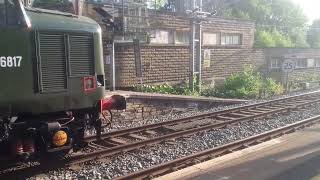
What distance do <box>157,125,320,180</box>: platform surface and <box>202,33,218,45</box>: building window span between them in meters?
13.5

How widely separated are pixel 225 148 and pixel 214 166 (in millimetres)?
1469

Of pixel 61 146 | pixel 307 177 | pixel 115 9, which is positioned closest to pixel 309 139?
pixel 307 177

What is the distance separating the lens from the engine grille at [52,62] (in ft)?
23.1

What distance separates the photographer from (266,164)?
873cm

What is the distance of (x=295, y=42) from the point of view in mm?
44969

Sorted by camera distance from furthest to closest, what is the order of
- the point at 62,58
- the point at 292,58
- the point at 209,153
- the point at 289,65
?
the point at 292,58, the point at 289,65, the point at 209,153, the point at 62,58

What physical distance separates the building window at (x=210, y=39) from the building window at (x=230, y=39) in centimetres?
78

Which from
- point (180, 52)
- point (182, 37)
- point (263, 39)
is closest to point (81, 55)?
point (180, 52)

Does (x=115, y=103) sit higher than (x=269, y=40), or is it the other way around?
(x=269, y=40)

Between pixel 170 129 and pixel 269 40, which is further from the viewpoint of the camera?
pixel 269 40

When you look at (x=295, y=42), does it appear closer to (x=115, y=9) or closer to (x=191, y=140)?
(x=115, y=9)

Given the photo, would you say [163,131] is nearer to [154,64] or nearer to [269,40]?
[154,64]

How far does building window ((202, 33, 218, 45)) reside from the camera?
23672 millimetres

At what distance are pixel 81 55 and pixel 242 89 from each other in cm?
1567
